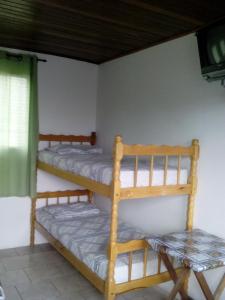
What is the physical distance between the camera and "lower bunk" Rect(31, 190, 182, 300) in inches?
94.2

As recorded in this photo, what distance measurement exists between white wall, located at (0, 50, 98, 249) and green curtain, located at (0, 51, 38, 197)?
0.58ft

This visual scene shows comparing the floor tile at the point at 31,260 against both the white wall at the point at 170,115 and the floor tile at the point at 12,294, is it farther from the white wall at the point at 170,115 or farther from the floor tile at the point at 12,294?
the white wall at the point at 170,115

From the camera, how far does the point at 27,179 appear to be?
12.6 feet

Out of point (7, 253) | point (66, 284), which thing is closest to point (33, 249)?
point (7, 253)

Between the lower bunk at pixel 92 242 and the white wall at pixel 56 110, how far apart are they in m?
0.15

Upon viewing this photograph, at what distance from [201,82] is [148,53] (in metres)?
0.88

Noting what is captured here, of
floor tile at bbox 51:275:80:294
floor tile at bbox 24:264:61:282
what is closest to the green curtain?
floor tile at bbox 24:264:61:282

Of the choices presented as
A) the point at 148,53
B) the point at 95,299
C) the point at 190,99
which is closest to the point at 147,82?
the point at 148,53

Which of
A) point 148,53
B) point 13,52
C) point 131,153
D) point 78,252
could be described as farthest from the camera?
point 13,52

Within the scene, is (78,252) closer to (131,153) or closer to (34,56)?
(131,153)

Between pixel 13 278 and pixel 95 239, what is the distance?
0.96 m

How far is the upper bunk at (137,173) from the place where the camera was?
2.26m

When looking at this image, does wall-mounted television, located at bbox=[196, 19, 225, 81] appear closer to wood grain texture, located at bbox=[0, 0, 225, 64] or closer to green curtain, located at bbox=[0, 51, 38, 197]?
wood grain texture, located at bbox=[0, 0, 225, 64]

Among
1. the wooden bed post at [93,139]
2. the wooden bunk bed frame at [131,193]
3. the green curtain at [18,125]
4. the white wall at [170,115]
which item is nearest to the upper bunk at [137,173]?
the wooden bunk bed frame at [131,193]
